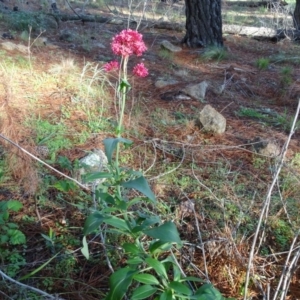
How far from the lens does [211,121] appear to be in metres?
2.83

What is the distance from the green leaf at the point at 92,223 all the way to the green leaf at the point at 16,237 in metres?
0.57

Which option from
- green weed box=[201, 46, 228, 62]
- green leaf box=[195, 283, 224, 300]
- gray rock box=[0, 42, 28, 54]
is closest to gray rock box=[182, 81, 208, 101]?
green weed box=[201, 46, 228, 62]

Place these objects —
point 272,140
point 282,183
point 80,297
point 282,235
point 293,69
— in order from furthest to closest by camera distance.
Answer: point 293,69
point 272,140
point 282,183
point 282,235
point 80,297

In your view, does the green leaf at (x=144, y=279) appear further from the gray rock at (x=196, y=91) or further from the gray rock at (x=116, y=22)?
the gray rock at (x=116, y=22)

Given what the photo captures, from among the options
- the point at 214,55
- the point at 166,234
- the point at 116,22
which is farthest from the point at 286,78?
the point at 116,22

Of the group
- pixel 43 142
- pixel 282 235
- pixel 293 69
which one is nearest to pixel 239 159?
pixel 282 235

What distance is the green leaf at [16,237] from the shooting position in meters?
1.80

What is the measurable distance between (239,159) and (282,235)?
0.70 metres

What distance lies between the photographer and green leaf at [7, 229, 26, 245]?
1798 millimetres

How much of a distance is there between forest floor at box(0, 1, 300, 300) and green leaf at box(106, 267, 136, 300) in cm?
43

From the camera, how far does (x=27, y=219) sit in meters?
1.98

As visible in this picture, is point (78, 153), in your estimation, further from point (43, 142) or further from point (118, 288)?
point (118, 288)

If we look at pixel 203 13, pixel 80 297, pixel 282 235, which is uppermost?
pixel 203 13

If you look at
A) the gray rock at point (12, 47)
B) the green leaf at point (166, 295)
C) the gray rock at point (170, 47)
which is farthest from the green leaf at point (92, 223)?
the gray rock at point (170, 47)
